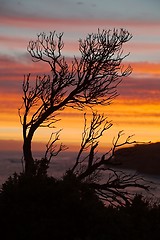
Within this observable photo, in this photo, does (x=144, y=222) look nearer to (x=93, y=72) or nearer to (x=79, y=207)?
(x=79, y=207)

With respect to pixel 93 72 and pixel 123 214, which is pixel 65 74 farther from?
pixel 123 214

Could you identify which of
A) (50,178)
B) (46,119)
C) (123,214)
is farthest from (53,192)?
(46,119)

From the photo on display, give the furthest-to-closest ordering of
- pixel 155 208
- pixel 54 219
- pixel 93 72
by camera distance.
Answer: pixel 93 72 → pixel 155 208 → pixel 54 219

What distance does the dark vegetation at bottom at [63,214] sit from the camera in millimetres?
15648

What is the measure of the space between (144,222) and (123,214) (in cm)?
78

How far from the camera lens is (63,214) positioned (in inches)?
642

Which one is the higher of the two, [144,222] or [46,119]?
[46,119]

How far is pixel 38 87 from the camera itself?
2345cm

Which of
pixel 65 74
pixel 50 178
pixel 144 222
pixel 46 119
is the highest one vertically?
pixel 65 74

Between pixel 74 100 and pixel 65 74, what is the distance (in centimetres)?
111

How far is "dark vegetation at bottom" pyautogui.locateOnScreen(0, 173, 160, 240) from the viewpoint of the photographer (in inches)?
616

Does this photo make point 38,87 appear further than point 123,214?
Yes

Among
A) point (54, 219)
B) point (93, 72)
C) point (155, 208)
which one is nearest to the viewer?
point (54, 219)

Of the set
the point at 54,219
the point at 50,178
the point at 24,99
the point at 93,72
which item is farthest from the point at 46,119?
the point at 54,219
